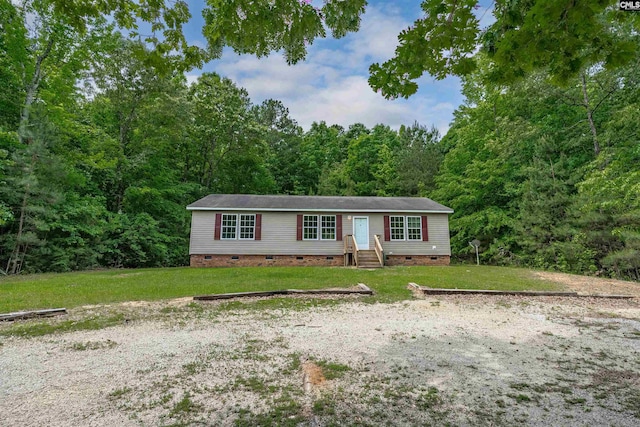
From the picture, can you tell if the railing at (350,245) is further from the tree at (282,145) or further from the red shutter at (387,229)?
the tree at (282,145)

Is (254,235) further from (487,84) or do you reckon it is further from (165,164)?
(487,84)

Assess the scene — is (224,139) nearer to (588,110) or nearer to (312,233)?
(312,233)

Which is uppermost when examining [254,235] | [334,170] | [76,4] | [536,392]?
[334,170]

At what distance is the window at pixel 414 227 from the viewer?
50.7 ft

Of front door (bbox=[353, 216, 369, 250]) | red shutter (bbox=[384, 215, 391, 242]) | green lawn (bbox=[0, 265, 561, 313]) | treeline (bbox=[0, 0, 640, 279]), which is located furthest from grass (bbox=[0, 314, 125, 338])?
red shutter (bbox=[384, 215, 391, 242])

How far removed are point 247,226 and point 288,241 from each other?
205 centimetres

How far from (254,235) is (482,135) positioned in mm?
16602

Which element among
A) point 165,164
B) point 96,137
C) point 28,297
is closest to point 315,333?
point 28,297

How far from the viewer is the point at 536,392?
9.64ft

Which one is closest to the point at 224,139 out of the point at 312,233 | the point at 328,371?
the point at 312,233

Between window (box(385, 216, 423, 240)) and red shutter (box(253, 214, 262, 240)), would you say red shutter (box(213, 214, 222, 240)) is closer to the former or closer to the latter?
red shutter (box(253, 214, 262, 240))

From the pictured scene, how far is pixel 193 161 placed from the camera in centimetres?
2258

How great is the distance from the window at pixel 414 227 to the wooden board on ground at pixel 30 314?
13313 mm

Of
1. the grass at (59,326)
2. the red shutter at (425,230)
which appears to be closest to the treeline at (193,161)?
the red shutter at (425,230)
